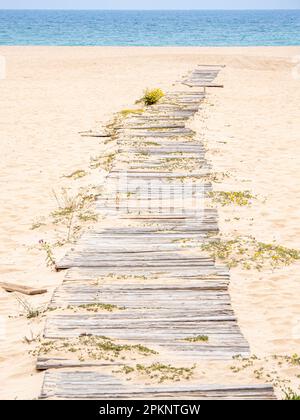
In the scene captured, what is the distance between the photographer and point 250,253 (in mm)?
8312

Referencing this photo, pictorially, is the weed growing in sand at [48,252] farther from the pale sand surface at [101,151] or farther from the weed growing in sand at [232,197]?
the weed growing in sand at [232,197]

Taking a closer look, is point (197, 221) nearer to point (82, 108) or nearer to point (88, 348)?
point (88, 348)

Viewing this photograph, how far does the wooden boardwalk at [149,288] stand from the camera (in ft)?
17.0

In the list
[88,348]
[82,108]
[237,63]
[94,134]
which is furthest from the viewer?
[237,63]

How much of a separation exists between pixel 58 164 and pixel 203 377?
9.01 m

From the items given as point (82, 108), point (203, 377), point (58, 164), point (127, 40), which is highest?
point (127, 40)

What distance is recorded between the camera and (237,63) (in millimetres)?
34719

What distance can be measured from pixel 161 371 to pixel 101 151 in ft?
32.5

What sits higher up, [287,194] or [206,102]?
[206,102]

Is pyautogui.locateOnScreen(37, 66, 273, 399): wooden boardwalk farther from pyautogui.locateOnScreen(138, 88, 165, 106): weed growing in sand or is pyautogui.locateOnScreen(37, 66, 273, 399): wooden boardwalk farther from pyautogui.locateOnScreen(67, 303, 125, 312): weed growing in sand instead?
pyautogui.locateOnScreen(138, 88, 165, 106): weed growing in sand

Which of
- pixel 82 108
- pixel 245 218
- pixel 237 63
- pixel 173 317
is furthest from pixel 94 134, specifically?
pixel 237 63

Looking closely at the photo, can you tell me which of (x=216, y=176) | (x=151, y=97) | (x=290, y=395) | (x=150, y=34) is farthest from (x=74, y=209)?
(x=150, y=34)

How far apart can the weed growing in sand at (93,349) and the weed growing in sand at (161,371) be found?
0.73 feet

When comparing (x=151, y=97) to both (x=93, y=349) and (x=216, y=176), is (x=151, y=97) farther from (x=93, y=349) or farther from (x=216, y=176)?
(x=93, y=349)
